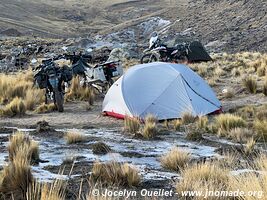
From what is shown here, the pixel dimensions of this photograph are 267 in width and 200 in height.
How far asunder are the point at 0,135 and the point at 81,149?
6.71 feet

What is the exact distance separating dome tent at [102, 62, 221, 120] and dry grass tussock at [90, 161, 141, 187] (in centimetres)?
495

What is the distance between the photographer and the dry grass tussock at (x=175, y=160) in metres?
6.93

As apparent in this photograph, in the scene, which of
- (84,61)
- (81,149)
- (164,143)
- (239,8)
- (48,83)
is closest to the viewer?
(81,149)

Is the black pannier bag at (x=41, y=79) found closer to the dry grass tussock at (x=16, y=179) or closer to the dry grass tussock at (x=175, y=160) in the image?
the dry grass tussock at (x=175, y=160)

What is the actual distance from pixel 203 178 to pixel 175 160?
1300mm

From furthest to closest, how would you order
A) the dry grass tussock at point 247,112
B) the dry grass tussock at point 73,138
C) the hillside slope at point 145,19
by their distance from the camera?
the hillside slope at point 145,19 < the dry grass tussock at point 247,112 < the dry grass tussock at point 73,138

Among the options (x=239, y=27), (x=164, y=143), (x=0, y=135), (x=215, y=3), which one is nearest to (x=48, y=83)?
(x=0, y=135)

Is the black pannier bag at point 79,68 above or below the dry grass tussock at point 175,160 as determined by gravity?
above

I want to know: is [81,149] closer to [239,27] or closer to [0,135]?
[0,135]

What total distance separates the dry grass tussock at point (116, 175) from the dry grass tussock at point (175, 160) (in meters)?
0.86

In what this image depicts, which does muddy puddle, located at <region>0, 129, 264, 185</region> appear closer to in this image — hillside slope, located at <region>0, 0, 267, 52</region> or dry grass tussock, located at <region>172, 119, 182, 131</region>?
dry grass tussock, located at <region>172, 119, 182, 131</region>

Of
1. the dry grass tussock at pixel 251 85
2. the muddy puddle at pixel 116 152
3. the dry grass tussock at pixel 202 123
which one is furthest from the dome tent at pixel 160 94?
the dry grass tussock at pixel 251 85

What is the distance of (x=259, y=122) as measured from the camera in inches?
384

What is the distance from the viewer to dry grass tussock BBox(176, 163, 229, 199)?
5.35 meters
